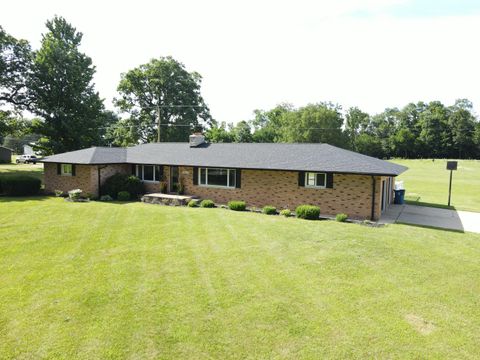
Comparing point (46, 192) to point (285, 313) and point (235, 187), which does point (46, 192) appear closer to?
point (235, 187)

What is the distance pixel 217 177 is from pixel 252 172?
2596 millimetres

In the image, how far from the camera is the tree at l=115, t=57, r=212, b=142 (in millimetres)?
50844

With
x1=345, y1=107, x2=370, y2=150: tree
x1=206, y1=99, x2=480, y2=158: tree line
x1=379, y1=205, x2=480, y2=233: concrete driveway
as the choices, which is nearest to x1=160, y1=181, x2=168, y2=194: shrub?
x1=379, y1=205, x2=480, y2=233: concrete driveway

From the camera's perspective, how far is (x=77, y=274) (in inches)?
378

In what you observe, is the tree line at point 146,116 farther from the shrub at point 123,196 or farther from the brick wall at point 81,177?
the shrub at point 123,196

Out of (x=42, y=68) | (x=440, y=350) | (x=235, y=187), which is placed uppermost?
(x=42, y=68)

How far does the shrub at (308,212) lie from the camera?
1716 cm

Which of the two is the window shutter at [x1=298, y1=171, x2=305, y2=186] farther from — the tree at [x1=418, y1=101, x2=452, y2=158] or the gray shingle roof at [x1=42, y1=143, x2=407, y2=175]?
the tree at [x1=418, y1=101, x2=452, y2=158]

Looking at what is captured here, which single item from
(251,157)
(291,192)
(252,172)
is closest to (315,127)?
(251,157)

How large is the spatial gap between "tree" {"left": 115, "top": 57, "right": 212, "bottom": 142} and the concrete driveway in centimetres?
3639

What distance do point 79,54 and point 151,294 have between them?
132 feet

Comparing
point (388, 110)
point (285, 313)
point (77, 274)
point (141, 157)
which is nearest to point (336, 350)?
point (285, 313)

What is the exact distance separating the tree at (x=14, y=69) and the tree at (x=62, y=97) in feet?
2.58

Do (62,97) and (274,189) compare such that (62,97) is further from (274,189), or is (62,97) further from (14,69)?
(274,189)
